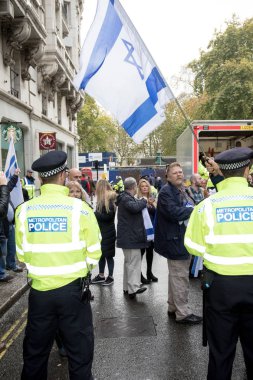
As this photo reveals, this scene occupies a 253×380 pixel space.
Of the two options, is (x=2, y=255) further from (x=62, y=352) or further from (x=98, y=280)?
(x=62, y=352)

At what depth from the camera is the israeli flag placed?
202 inches

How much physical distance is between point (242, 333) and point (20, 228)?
5.89 feet

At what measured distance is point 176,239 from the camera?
496 centimetres

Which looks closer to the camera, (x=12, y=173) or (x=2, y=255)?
(x=12, y=173)

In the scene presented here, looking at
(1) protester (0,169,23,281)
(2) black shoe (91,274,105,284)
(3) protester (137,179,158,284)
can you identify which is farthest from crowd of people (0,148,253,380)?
(2) black shoe (91,274,105,284)

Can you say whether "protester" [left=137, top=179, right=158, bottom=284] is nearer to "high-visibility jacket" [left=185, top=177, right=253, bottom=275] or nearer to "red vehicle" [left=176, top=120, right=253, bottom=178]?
"red vehicle" [left=176, top=120, right=253, bottom=178]

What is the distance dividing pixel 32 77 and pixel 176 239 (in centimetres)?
1403

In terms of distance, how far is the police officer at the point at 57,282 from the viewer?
9.36 feet

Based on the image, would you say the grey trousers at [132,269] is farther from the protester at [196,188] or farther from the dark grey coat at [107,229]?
the protester at [196,188]

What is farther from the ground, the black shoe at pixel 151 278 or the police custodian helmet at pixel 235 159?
the police custodian helmet at pixel 235 159

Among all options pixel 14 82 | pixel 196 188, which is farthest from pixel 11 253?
pixel 14 82

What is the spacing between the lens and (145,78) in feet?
17.2

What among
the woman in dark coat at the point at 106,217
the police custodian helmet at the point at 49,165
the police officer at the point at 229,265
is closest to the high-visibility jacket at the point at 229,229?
the police officer at the point at 229,265

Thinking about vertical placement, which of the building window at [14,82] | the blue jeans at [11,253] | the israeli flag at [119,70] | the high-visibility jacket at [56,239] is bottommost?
the blue jeans at [11,253]
